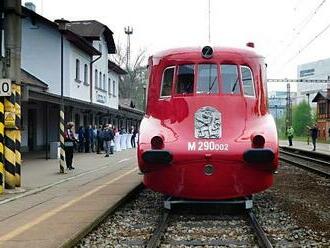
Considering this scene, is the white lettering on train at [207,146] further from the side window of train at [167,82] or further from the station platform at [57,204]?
the station platform at [57,204]

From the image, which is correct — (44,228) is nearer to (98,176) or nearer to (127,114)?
(98,176)

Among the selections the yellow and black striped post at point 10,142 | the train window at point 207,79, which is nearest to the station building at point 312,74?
the yellow and black striped post at point 10,142

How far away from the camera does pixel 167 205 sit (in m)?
9.92

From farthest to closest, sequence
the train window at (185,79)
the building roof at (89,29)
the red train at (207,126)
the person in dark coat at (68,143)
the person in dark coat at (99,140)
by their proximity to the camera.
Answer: the building roof at (89,29) → the person in dark coat at (99,140) → the person in dark coat at (68,143) → the train window at (185,79) → the red train at (207,126)

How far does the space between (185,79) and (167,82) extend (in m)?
0.39

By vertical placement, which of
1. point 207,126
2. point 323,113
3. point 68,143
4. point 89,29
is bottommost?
point 68,143

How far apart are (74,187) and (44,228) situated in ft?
19.4

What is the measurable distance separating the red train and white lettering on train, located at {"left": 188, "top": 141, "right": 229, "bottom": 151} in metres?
0.02

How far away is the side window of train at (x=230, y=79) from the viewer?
1036 cm

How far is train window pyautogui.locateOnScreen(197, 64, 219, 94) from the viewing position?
406 inches

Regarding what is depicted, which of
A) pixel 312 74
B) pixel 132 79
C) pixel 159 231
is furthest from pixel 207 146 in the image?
pixel 312 74

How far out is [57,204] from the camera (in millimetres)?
10703

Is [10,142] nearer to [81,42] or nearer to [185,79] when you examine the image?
[185,79]

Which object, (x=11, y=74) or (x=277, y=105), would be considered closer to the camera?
(x=11, y=74)
